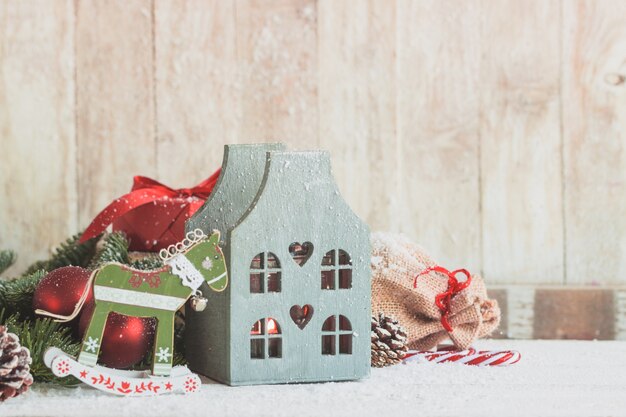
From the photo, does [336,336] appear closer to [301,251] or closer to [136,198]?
[301,251]

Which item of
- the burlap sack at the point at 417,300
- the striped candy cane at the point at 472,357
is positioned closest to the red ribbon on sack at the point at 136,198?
the burlap sack at the point at 417,300

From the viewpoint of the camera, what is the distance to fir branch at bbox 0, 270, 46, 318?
3.66ft

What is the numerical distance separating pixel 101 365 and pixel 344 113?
0.65 metres

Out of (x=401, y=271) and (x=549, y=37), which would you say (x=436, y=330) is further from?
(x=549, y=37)

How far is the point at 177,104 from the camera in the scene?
1511mm

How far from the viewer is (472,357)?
1.16 m

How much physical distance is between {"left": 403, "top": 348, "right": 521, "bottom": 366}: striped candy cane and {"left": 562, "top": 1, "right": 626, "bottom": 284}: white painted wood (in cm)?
42

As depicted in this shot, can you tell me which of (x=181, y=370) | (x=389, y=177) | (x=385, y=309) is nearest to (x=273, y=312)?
(x=181, y=370)

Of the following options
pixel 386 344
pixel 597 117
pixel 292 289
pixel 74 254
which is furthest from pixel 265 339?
pixel 597 117

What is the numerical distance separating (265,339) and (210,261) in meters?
0.10

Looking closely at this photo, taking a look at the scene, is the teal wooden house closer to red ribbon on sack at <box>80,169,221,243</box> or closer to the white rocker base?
the white rocker base

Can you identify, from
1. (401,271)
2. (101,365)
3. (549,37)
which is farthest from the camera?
(549,37)

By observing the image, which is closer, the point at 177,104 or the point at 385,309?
the point at 385,309

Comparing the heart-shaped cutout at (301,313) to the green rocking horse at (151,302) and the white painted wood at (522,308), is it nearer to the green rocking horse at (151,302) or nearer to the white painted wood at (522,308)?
the green rocking horse at (151,302)
